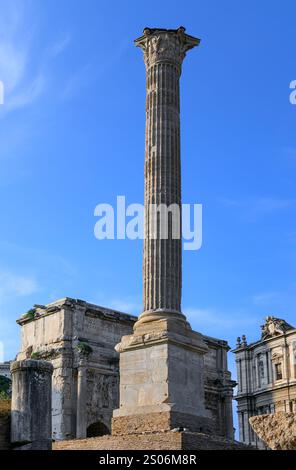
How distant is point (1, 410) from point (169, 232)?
599 centimetres

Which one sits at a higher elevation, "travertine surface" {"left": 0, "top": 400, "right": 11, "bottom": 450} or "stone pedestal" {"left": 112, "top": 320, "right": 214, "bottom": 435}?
"stone pedestal" {"left": 112, "top": 320, "right": 214, "bottom": 435}

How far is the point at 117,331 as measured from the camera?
117 ft

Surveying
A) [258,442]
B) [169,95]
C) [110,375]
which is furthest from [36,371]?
[258,442]

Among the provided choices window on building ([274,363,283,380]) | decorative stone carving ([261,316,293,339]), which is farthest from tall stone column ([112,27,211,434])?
window on building ([274,363,283,380])

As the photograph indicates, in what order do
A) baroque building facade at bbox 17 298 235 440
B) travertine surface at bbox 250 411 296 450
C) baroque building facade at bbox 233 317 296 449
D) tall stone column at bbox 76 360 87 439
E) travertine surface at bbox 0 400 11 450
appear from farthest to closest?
baroque building facade at bbox 233 317 296 449 < baroque building facade at bbox 17 298 235 440 < tall stone column at bbox 76 360 87 439 < travertine surface at bbox 0 400 11 450 < travertine surface at bbox 250 411 296 450

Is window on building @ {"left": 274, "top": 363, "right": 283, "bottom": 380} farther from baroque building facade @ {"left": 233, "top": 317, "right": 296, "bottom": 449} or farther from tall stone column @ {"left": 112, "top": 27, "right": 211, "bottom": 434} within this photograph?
tall stone column @ {"left": 112, "top": 27, "right": 211, "bottom": 434}

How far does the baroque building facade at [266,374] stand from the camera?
1912 inches

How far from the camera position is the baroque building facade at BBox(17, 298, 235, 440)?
32581 mm

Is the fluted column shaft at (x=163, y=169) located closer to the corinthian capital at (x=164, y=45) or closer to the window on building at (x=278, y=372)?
the corinthian capital at (x=164, y=45)

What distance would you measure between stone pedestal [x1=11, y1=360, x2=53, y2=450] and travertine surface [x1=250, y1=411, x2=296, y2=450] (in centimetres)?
568

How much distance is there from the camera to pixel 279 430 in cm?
1063

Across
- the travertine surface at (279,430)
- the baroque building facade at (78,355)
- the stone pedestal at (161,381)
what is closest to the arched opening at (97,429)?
the baroque building facade at (78,355)

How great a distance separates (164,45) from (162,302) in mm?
7409

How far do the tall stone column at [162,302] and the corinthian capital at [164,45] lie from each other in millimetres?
28
